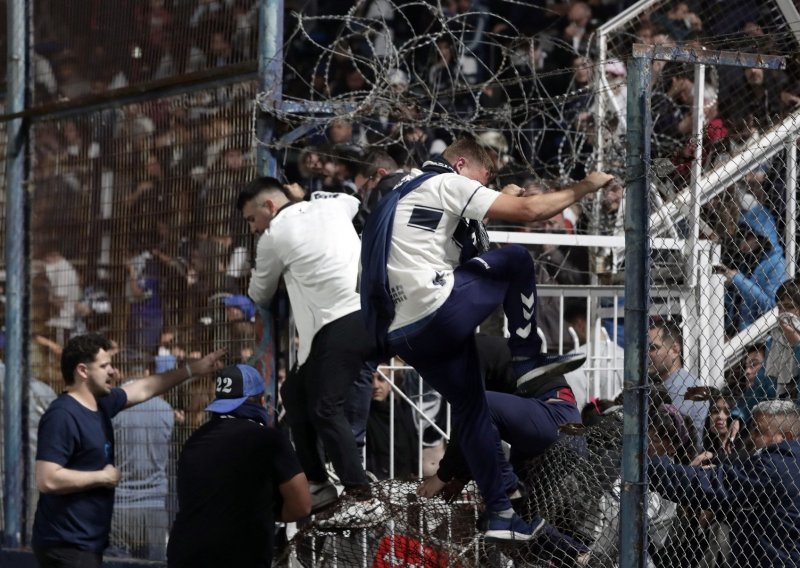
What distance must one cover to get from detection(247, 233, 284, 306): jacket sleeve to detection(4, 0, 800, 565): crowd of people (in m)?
0.01

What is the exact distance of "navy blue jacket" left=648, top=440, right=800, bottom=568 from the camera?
21.3 feet

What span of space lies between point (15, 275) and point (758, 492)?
6.23 metres

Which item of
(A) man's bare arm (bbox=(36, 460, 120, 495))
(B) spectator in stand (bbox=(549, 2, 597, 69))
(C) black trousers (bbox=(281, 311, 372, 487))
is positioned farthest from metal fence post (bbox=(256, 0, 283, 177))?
(B) spectator in stand (bbox=(549, 2, 597, 69))

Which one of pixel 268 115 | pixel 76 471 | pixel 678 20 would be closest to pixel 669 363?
pixel 268 115

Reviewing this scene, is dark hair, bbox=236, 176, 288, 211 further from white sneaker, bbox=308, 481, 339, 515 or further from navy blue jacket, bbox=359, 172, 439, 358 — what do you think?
white sneaker, bbox=308, 481, 339, 515

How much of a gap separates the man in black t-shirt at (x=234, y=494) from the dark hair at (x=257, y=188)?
127 cm

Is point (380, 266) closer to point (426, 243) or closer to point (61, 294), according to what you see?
point (426, 243)

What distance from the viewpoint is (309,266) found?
8.19m

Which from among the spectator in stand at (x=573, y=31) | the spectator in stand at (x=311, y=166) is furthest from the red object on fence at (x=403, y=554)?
the spectator in stand at (x=573, y=31)

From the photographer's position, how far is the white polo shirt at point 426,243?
21.8 ft

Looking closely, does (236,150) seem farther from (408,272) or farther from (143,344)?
(408,272)

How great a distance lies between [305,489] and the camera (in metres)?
7.47

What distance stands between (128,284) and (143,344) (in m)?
0.44

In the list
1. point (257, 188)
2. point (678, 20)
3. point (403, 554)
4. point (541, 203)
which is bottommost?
Answer: point (403, 554)
